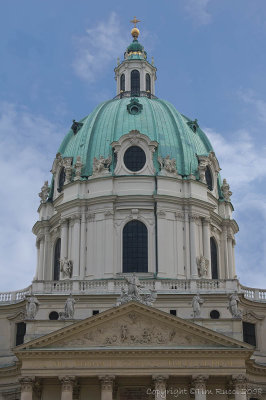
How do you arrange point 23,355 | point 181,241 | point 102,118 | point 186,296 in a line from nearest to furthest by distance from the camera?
point 23,355
point 186,296
point 181,241
point 102,118

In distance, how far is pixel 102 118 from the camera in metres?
62.4

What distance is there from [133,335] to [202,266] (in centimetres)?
1210

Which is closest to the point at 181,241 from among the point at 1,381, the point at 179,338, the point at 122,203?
the point at 122,203

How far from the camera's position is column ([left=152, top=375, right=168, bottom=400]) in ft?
141

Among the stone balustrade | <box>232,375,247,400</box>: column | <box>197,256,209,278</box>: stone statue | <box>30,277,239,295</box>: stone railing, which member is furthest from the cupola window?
<box>232,375,247,400</box>: column

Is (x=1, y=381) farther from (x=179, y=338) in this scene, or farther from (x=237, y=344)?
(x=237, y=344)

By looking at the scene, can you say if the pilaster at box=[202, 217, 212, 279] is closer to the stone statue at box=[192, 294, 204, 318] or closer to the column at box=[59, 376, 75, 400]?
the stone statue at box=[192, 294, 204, 318]

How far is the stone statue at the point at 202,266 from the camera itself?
180 feet

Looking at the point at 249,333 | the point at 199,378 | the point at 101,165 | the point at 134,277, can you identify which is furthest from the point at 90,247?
the point at 199,378

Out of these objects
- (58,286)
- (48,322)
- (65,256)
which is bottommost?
(48,322)

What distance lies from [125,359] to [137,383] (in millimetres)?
2479

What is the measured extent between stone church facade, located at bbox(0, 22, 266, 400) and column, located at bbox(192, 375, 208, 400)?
103 millimetres

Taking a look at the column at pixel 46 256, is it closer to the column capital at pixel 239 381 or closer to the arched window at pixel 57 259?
the arched window at pixel 57 259

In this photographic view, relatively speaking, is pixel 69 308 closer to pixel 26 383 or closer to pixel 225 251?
pixel 26 383
